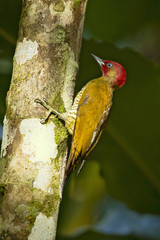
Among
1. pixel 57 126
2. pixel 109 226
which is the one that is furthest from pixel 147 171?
pixel 57 126

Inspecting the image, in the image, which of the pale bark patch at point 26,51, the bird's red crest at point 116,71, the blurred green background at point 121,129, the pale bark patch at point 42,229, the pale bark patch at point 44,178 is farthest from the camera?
the blurred green background at point 121,129

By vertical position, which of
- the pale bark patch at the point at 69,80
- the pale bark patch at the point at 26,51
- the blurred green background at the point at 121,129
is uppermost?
the pale bark patch at the point at 26,51

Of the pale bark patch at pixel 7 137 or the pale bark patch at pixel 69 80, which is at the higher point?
the pale bark patch at pixel 69 80

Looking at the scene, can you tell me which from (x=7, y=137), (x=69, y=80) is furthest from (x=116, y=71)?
(x=7, y=137)

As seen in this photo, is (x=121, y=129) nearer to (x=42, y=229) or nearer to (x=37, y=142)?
(x=37, y=142)

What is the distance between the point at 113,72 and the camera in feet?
11.7

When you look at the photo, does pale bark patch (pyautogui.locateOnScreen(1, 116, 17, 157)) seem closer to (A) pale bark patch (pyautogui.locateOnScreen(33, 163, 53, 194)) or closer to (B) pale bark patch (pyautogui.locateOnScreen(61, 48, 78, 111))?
(A) pale bark patch (pyautogui.locateOnScreen(33, 163, 53, 194))

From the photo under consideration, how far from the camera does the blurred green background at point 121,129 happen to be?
11.9 feet

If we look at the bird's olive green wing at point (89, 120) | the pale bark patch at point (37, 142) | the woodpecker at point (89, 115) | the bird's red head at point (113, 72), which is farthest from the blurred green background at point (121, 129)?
the pale bark patch at point (37, 142)

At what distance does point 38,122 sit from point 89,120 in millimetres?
846

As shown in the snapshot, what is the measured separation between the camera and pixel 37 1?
7.80ft

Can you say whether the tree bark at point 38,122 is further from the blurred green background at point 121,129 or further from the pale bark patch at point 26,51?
the blurred green background at point 121,129

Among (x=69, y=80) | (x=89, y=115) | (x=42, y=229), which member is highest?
(x=69, y=80)

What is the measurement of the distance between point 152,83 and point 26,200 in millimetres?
1960
